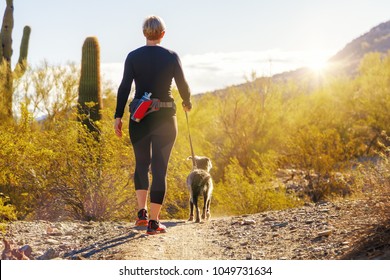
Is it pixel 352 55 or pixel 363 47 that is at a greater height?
pixel 363 47

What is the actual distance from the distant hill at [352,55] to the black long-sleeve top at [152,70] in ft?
294

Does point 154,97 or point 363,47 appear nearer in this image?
point 154,97

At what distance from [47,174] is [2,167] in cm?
109

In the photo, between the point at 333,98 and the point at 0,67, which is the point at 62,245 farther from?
the point at 333,98

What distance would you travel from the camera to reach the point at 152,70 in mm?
6984

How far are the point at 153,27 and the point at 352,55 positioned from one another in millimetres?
112912

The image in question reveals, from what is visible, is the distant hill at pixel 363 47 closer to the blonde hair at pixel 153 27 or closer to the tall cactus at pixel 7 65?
the tall cactus at pixel 7 65

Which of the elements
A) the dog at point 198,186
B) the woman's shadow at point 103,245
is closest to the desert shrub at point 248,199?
the dog at point 198,186

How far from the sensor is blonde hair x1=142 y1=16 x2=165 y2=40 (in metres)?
6.94

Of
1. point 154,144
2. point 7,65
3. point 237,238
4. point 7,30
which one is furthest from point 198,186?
point 7,30

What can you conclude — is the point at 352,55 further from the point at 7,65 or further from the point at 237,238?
the point at 237,238

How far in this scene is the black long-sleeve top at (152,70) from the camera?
6988 millimetres

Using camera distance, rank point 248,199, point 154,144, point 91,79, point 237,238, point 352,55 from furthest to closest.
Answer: point 352,55 < point 91,79 < point 248,199 < point 237,238 < point 154,144

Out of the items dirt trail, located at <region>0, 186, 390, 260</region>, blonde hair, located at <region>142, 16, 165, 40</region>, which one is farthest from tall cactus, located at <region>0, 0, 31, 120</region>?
blonde hair, located at <region>142, 16, 165, 40</region>
